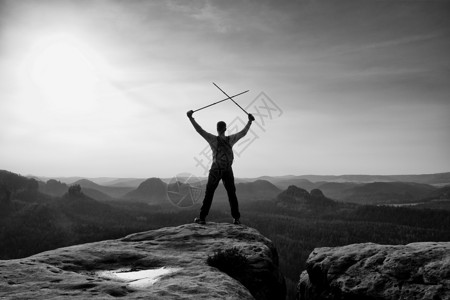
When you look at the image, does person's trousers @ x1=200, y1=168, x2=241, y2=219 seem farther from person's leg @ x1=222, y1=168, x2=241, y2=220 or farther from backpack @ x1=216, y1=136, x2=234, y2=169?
backpack @ x1=216, y1=136, x2=234, y2=169

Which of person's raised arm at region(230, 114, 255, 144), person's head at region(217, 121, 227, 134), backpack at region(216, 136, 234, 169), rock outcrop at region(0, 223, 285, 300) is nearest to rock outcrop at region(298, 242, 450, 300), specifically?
rock outcrop at region(0, 223, 285, 300)

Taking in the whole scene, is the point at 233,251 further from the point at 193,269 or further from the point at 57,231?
the point at 57,231

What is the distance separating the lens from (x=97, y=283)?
6887 millimetres

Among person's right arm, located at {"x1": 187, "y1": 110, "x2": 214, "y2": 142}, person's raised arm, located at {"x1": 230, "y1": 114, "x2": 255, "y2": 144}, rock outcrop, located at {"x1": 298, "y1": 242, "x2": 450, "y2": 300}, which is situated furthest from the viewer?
person's raised arm, located at {"x1": 230, "y1": 114, "x2": 255, "y2": 144}

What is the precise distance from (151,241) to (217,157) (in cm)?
481

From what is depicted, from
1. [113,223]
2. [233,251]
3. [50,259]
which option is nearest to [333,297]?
[233,251]

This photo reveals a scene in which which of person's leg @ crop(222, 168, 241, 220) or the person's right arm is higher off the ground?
the person's right arm

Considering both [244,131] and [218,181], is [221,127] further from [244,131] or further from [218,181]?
[218,181]

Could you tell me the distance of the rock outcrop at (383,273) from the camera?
738 centimetres

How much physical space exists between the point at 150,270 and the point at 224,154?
609 centimetres

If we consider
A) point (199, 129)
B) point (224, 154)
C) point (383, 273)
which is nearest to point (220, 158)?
point (224, 154)

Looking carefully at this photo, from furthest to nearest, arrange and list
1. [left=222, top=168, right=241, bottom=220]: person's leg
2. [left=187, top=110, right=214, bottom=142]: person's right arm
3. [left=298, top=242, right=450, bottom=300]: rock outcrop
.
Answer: [left=187, top=110, right=214, bottom=142]: person's right arm, [left=222, top=168, right=241, bottom=220]: person's leg, [left=298, top=242, right=450, bottom=300]: rock outcrop

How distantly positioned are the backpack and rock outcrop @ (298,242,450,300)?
5.61m

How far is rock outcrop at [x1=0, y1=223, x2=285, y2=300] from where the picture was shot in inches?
253
